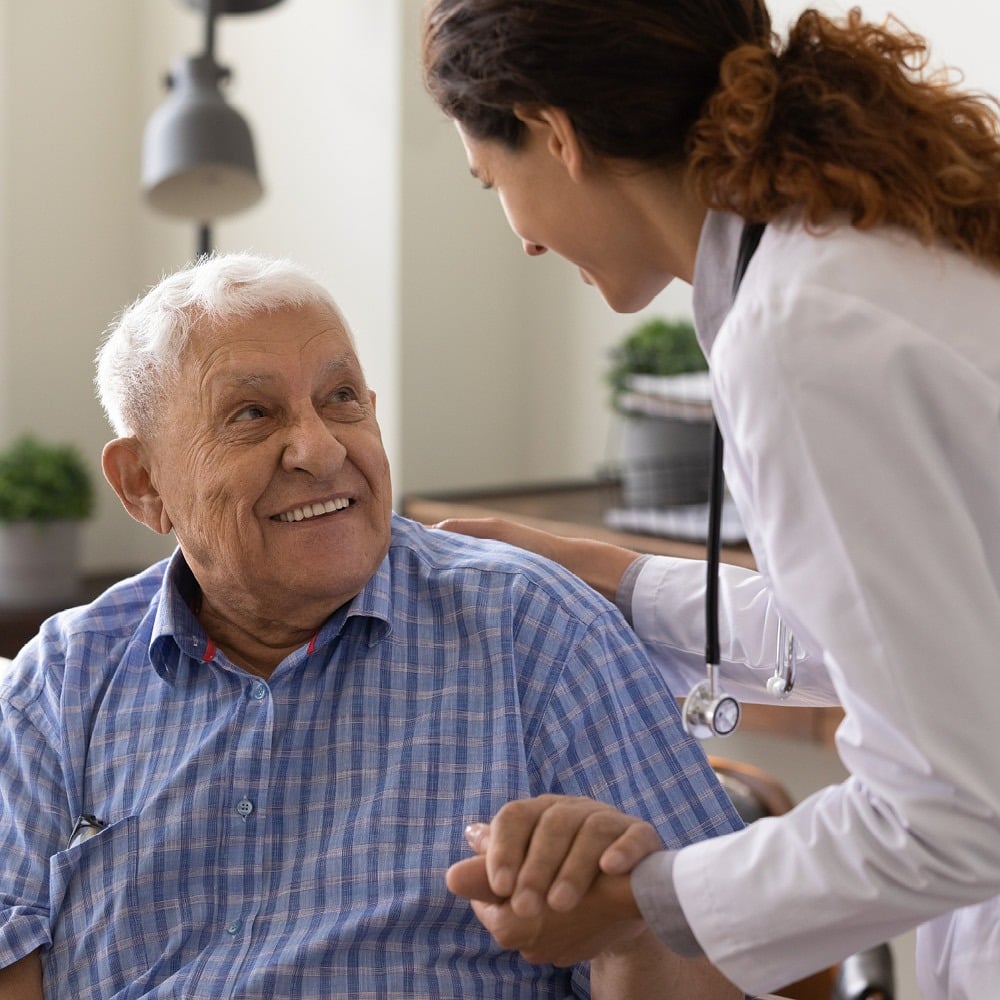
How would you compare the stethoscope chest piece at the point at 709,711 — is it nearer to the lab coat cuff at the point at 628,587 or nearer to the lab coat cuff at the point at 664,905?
the lab coat cuff at the point at 664,905

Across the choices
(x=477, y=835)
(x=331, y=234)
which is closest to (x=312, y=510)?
(x=477, y=835)

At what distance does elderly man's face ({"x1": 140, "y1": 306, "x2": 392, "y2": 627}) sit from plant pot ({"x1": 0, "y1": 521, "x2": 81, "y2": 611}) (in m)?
2.18

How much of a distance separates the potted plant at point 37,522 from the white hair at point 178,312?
210 centimetres

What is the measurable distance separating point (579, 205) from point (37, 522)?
9.21 ft

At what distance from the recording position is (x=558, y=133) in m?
1.06

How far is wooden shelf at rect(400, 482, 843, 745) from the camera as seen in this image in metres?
2.32

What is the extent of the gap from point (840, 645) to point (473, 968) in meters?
0.65

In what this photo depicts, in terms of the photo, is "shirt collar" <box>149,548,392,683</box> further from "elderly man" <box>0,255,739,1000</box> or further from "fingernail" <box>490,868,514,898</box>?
"fingernail" <box>490,868,514,898</box>

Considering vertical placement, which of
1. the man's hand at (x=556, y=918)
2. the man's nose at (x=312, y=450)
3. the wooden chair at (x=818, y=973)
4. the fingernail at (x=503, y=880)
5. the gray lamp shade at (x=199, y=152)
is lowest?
the wooden chair at (x=818, y=973)

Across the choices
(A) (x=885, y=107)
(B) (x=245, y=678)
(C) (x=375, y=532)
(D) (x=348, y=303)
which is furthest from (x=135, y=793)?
(D) (x=348, y=303)

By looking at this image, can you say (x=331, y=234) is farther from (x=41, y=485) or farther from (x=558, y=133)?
(x=558, y=133)

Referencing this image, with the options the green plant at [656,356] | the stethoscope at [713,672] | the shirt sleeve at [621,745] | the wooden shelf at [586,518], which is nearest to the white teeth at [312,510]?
the shirt sleeve at [621,745]

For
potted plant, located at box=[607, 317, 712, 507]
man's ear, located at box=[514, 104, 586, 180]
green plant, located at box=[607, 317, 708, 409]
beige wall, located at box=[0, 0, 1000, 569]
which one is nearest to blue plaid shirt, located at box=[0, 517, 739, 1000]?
man's ear, located at box=[514, 104, 586, 180]

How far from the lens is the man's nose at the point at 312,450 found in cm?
152
